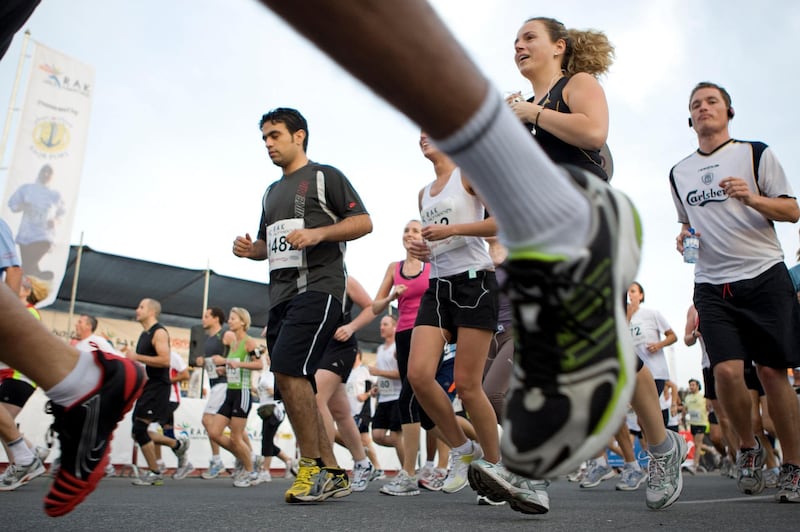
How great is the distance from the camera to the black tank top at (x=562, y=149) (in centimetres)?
301

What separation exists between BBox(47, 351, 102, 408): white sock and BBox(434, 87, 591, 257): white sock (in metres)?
1.13

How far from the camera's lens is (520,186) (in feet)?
4.00

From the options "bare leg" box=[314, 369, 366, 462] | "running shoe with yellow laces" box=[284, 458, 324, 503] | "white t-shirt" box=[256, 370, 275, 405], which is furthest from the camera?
"white t-shirt" box=[256, 370, 275, 405]

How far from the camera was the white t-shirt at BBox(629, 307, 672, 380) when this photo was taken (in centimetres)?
792

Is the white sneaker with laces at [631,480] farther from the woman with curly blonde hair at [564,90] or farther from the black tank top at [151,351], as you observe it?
the black tank top at [151,351]

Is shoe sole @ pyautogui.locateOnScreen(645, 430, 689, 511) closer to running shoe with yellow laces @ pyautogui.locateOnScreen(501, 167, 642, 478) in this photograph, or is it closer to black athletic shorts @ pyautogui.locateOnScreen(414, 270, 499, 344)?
black athletic shorts @ pyautogui.locateOnScreen(414, 270, 499, 344)

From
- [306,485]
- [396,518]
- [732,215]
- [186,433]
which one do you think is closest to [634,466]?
[732,215]

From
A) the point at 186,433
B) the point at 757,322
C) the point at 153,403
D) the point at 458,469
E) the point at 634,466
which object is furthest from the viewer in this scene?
the point at 186,433

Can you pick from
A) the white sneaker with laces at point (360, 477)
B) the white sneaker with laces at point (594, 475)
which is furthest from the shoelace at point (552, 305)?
the white sneaker with laces at point (594, 475)

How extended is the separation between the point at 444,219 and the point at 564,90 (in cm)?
147

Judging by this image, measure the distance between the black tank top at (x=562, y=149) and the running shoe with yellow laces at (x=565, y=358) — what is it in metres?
1.79

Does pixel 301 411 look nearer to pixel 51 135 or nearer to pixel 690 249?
pixel 690 249

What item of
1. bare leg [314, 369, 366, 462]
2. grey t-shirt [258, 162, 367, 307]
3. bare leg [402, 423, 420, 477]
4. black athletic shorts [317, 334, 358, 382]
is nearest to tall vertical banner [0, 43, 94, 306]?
bare leg [314, 369, 366, 462]

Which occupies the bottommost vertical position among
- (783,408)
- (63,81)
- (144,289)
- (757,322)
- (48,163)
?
(783,408)
